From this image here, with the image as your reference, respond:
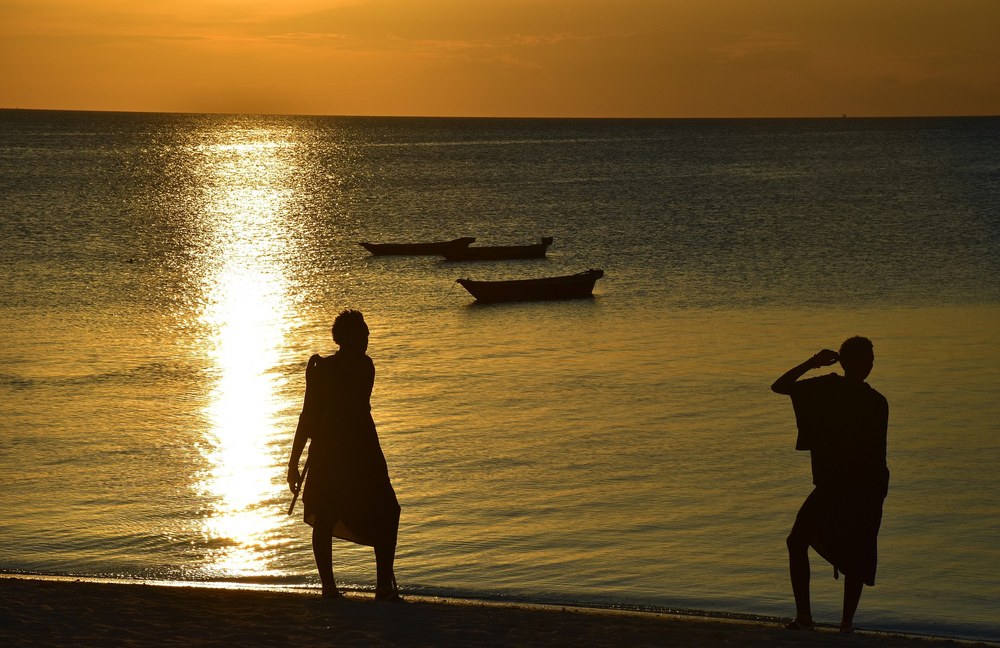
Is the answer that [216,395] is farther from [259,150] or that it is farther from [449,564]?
[259,150]

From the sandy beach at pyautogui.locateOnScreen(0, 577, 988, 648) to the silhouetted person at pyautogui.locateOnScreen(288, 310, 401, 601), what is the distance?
51cm

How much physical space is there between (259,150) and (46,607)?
180 meters

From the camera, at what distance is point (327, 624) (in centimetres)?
738

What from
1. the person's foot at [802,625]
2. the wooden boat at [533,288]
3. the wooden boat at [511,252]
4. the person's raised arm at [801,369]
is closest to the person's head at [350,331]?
the person's raised arm at [801,369]

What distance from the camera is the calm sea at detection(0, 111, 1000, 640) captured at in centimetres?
1054

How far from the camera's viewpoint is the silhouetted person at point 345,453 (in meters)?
7.41

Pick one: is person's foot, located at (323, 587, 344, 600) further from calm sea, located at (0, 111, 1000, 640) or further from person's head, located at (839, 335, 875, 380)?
person's head, located at (839, 335, 875, 380)

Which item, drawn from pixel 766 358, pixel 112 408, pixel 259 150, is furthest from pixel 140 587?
pixel 259 150

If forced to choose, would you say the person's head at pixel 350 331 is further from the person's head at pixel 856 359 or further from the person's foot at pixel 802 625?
the person's foot at pixel 802 625

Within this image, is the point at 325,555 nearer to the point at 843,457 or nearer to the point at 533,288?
the point at 843,457

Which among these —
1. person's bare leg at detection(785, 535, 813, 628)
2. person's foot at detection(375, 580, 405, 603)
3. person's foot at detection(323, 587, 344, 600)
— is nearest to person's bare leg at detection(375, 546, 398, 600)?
person's foot at detection(375, 580, 405, 603)

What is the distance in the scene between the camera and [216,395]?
62.9ft

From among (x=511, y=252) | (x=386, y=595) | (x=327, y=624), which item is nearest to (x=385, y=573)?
(x=386, y=595)

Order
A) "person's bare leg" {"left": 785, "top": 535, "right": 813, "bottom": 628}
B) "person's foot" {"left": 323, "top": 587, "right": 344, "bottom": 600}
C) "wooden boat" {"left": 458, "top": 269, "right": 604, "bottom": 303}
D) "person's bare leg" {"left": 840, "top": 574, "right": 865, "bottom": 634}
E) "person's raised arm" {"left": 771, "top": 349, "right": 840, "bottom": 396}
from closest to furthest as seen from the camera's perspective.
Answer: "person's raised arm" {"left": 771, "top": 349, "right": 840, "bottom": 396} < "person's bare leg" {"left": 785, "top": 535, "right": 813, "bottom": 628} < "person's bare leg" {"left": 840, "top": 574, "right": 865, "bottom": 634} < "person's foot" {"left": 323, "top": 587, "right": 344, "bottom": 600} < "wooden boat" {"left": 458, "top": 269, "right": 604, "bottom": 303}
